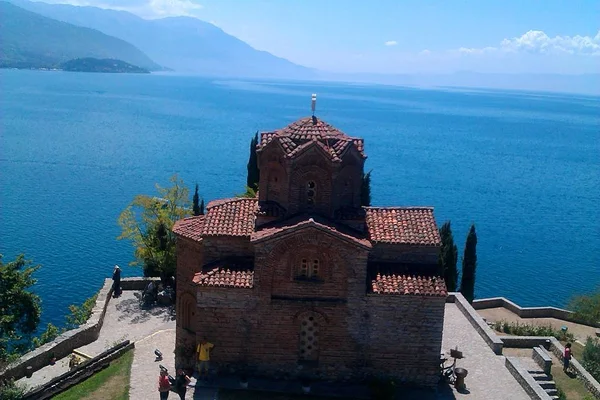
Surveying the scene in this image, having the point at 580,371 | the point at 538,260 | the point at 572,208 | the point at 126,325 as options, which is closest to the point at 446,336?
the point at 580,371

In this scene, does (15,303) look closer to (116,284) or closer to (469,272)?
(116,284)

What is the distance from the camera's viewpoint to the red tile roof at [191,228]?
22266mm

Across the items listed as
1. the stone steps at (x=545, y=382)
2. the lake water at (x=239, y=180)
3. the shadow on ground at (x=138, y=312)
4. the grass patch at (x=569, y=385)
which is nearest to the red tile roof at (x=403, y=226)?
the stone steps at (x=545, y=382)

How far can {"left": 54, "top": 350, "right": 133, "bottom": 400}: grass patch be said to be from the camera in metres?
20.1

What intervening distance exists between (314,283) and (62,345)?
11732 millimetres

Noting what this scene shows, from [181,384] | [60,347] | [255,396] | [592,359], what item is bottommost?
[592,359]

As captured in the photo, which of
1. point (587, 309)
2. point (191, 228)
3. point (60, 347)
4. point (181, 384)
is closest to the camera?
point (181, 384)

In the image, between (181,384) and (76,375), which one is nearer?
(181,384)

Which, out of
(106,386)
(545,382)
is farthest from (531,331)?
(106,386)

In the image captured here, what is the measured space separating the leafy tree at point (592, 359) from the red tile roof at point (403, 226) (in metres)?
10.8

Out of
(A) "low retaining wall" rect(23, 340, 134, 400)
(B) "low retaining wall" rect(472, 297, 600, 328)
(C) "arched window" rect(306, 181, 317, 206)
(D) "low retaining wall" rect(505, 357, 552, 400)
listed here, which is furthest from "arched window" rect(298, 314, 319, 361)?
(B) "low retaining wall" rect(472, 297, 600, 328)

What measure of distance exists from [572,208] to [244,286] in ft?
215

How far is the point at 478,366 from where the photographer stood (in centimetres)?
2328

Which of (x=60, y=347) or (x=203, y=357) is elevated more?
(x=203, y=357)
